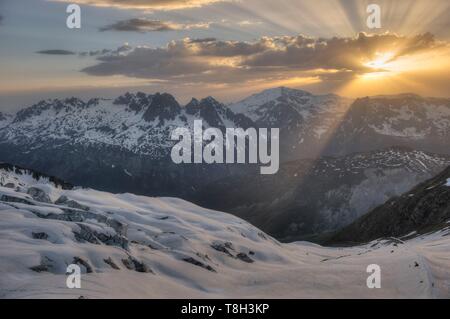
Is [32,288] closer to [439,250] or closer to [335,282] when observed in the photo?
[335,282]

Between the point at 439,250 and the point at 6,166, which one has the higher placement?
the point at 6,166

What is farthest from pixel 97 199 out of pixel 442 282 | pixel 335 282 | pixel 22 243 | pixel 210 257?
pixel 442 282

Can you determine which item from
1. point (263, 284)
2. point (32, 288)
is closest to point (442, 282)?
point (263, 284)

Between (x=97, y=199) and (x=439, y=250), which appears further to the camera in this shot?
→ (x=97, y=199)
